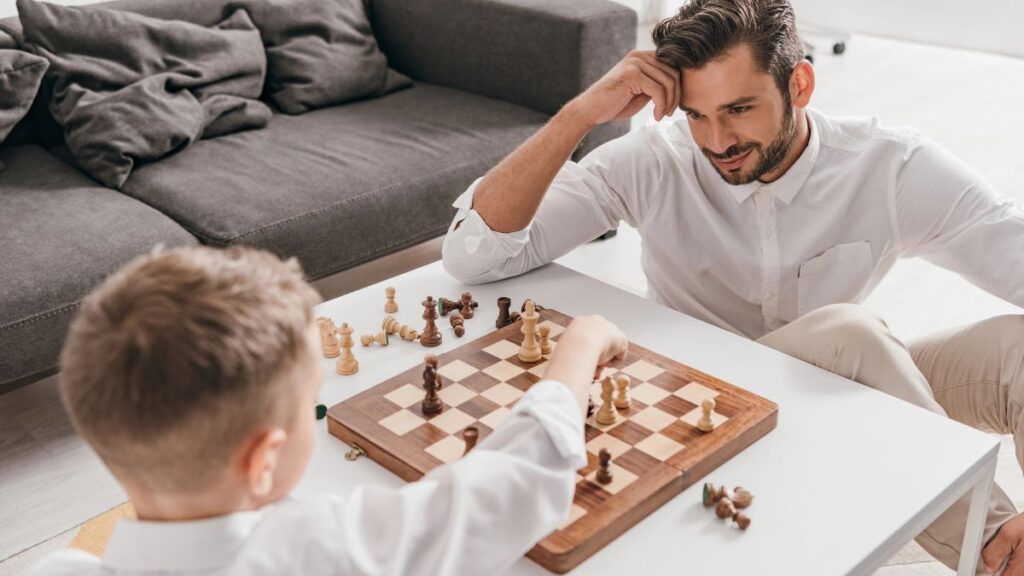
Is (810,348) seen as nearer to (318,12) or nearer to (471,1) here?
(471,1)

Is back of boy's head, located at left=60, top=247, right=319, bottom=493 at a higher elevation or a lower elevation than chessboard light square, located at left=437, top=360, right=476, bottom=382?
higher

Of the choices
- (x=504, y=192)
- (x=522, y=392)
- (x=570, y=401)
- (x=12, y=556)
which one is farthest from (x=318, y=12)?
(x=570, y=401)

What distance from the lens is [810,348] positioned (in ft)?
5.05

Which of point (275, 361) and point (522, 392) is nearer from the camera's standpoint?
point (275, 361)

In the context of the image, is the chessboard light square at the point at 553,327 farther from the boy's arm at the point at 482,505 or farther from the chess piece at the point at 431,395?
the boy's arm at the point at 482,505

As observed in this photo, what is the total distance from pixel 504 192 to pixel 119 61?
153 cm

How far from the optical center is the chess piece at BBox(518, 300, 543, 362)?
A: 1.51 m

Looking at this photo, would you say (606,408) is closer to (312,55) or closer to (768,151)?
(768,151)

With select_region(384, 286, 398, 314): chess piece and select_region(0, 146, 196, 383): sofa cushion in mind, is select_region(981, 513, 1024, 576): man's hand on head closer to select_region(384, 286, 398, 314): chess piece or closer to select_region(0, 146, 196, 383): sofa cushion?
select_region(384, 286, 398, 314): chess piece

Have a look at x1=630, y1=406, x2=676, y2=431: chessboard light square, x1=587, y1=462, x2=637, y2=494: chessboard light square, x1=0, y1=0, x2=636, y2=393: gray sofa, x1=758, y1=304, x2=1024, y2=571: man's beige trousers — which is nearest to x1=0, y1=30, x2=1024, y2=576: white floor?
x1=0, y1=0, x2=636, y2=393: gray sofa

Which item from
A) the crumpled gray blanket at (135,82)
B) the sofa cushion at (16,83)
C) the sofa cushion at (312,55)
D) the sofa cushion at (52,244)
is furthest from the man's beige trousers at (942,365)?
the sofa cushion at (16,83)

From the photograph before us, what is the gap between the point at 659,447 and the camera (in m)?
1.30

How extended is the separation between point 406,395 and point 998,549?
89 centimetres

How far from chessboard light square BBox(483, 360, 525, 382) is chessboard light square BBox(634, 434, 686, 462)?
249 mm
